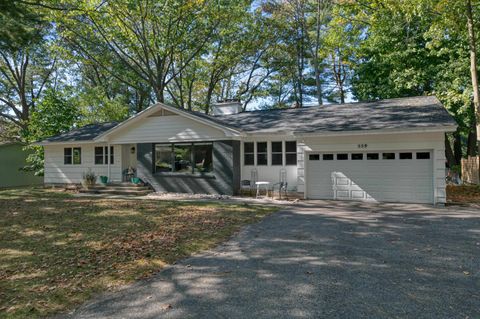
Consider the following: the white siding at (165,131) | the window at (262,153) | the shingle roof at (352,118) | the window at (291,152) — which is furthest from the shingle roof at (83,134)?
the window at (291,152)

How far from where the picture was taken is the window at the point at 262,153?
13.7m

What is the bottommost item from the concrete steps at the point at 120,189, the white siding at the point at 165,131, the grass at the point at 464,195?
the grass at the point at 464,195

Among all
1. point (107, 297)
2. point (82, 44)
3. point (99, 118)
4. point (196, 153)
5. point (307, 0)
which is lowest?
point (107, 297)

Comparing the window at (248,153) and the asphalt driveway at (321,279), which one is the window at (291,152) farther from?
the asphalt driveway at (321,279)

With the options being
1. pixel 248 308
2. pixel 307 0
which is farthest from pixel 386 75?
pixel 248 308

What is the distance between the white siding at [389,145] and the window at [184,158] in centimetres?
428

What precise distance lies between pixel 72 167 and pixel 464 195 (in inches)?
776

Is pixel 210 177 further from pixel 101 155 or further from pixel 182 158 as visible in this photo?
pixel 101 155

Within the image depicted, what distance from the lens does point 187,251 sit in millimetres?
5734

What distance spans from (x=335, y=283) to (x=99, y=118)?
27597 millimetres

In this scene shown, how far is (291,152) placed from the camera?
1326 cm

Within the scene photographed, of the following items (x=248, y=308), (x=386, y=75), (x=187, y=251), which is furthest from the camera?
(x=386, y=75)

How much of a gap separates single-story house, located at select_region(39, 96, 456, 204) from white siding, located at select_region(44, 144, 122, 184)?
60 mm

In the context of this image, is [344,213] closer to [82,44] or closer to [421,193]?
[421,193]
